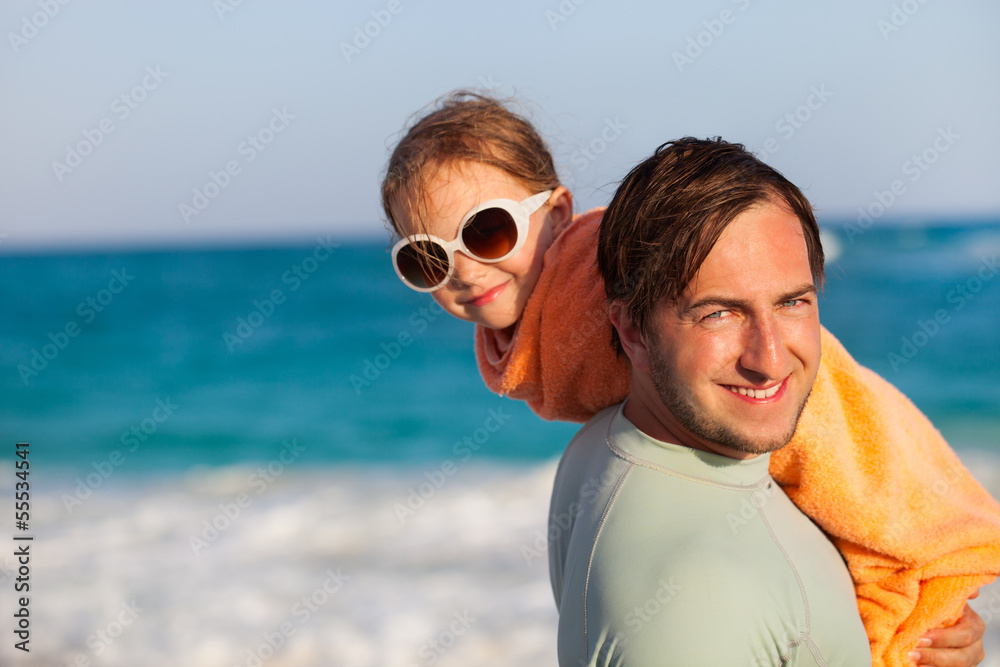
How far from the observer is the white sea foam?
5.13 meters

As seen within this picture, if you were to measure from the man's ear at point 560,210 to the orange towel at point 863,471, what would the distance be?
0.18 metres

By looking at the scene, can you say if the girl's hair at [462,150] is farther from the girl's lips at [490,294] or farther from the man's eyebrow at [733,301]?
the man's eyebrow at [733,301]

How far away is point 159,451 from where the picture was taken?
390 inches

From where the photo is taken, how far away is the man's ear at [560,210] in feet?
7.20

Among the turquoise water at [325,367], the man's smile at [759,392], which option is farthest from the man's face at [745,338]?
the turquoise water at [325,367]

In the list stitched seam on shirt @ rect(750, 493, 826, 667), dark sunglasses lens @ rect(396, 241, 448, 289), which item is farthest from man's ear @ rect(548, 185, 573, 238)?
stitched seam on shirt @ rect(750, 493, 826, 667)

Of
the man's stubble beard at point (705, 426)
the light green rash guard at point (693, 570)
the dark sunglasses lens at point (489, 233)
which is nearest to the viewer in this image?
the light green rash guard at point (693, 570)

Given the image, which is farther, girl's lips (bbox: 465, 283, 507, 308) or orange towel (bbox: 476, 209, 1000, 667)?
girl's lips (bbox: 465, 283, 507, 308)

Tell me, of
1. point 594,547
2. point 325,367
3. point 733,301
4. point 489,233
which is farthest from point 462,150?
point 325,367

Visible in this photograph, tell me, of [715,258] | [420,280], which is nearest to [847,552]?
[715,258]

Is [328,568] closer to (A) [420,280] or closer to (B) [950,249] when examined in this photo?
(A) [420,280]

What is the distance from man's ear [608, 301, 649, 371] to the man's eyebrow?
148 millimetres

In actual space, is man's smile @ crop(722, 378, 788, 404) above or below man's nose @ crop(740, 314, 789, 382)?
below

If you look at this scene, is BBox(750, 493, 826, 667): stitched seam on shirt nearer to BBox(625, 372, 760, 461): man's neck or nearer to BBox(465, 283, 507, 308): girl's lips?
BBox(625, 372, 760, 461): man's neck
